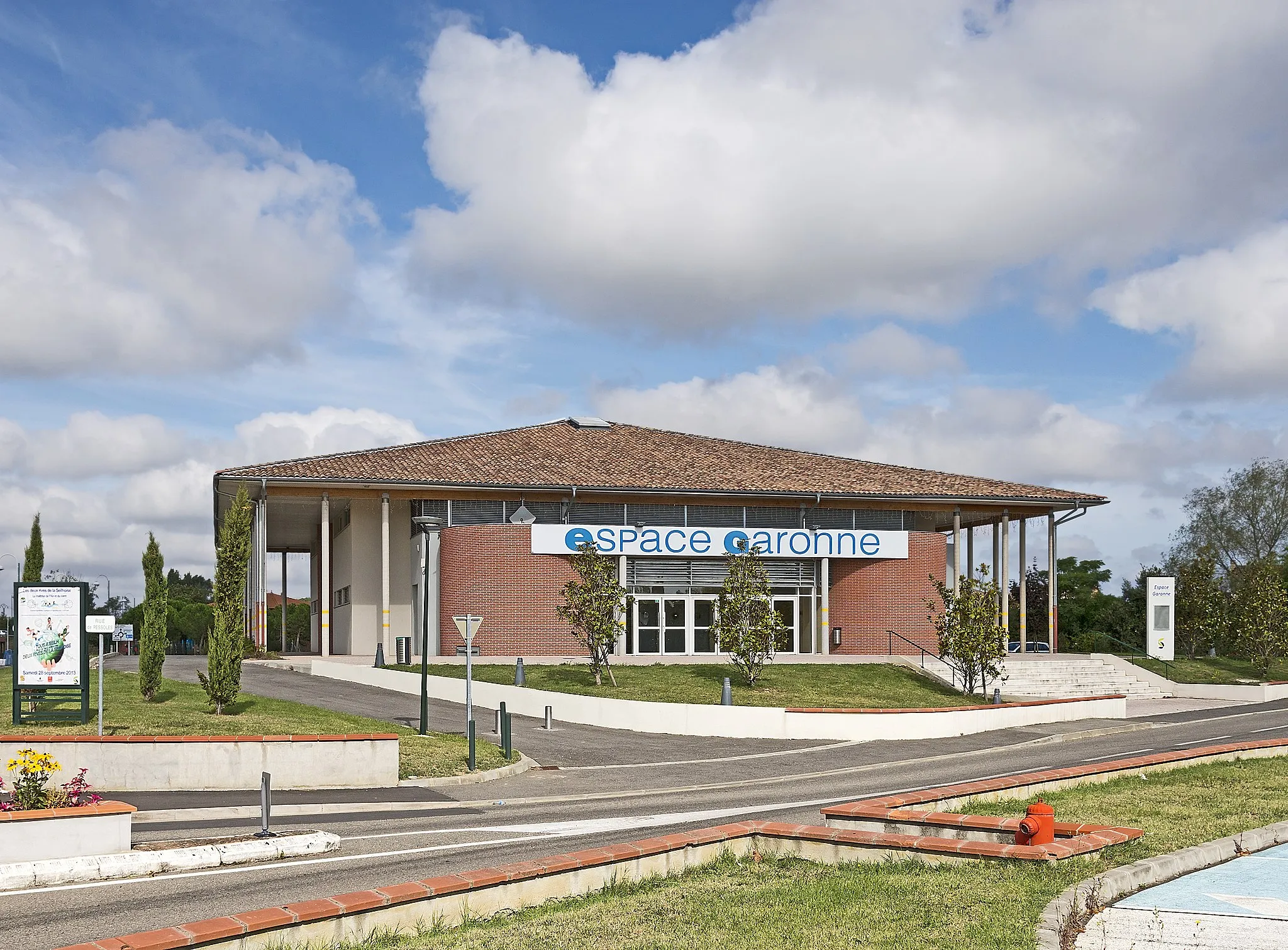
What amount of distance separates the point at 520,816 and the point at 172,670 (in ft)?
82.8

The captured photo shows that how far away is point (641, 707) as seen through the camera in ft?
95.1

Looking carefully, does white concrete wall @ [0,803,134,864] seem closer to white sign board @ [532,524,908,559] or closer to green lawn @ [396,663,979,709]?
green lawn @ [396,663,979,709]

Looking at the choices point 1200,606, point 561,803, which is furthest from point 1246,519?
point 561,803

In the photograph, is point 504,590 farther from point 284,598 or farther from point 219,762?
point 284,598

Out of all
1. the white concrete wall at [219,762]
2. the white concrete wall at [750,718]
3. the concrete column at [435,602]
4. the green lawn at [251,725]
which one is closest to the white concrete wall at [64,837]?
the white concrete wall at [219,762]

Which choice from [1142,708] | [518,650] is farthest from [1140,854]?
[518,650]

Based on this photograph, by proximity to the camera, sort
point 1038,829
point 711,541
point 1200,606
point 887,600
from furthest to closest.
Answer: point 1200,606
point 887,600
point 711,541
point 1038,829

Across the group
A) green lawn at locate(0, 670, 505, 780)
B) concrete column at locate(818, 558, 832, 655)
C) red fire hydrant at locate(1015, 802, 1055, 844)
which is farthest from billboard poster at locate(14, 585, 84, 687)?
concrete column at locate(818, 558, 832, 655)

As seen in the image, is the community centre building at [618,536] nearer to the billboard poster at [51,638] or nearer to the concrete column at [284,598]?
the concrete column at [284,598]

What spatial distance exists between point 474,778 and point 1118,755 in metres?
12.4

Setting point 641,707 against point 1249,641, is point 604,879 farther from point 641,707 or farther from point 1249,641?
point 1249,641

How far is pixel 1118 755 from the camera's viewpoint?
2322 cm

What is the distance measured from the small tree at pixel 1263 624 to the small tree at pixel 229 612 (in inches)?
1449

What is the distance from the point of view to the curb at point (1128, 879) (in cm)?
754
